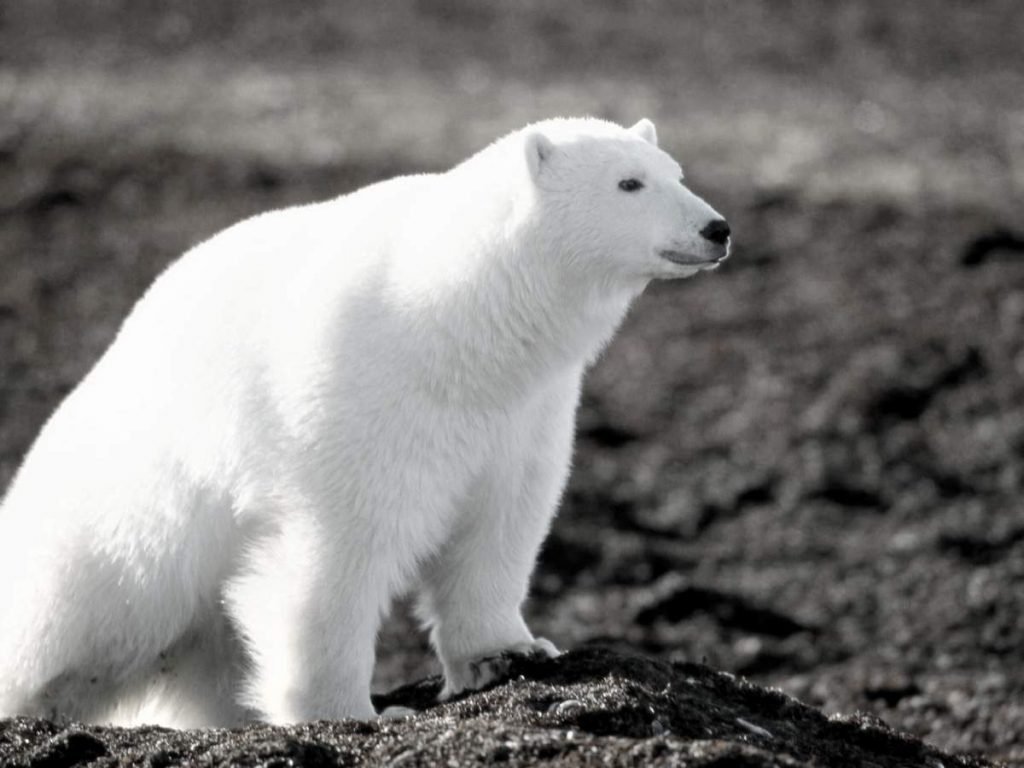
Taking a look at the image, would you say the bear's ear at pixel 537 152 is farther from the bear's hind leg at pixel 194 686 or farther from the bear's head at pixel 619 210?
the bear's hind leg at pixel 194 686

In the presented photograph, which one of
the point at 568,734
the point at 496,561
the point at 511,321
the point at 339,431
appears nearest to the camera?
the point at 568,734

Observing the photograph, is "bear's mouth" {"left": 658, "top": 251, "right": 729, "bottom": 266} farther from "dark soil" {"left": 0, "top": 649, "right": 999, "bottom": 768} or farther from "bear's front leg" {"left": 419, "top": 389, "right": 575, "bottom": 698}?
"dark soil" {"left": 0, "top": 649, "right": 999, "bottom": 768}

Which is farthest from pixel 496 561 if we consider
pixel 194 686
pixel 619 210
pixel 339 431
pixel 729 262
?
pixel 729 262

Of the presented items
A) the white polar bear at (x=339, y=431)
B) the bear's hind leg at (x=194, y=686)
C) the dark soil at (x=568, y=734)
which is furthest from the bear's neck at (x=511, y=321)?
the bear's hind leg at (x=194, y=686)

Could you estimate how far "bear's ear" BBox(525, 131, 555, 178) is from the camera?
6375 mm

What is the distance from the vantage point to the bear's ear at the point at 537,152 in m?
6.38

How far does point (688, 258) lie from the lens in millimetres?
6387

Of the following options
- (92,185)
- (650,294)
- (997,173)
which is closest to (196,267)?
(650,294)

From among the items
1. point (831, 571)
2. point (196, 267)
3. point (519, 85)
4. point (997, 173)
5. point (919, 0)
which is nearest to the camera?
point (196, 267)

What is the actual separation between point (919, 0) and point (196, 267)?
16.4 meters

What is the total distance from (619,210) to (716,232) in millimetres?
388

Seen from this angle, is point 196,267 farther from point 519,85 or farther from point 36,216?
point 519,85

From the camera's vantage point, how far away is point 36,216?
1545cm

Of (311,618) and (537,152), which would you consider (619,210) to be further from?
(311,618)
